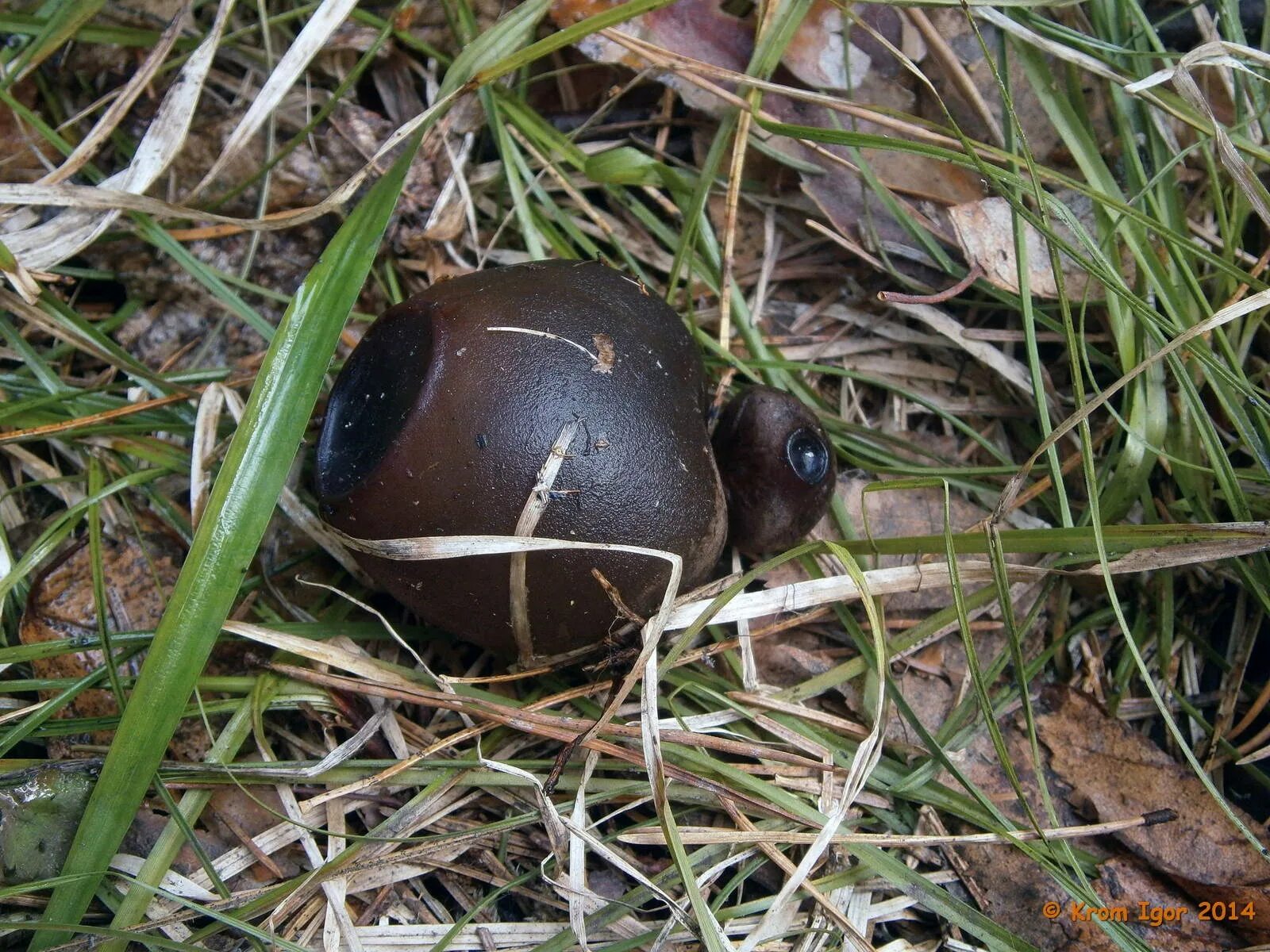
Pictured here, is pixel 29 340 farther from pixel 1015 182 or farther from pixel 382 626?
pixel 1015 182

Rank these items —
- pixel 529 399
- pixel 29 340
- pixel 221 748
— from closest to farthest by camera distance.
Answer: pixel 529 399 → pixel 221 748 → pixel 29 340

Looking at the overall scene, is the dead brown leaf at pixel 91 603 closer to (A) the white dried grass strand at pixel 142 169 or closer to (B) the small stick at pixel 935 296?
(A) the white dried grass strand at pixel 142 169

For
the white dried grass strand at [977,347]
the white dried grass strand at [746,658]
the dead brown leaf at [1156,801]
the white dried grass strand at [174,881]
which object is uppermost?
the white dried grass strand at [977,347]

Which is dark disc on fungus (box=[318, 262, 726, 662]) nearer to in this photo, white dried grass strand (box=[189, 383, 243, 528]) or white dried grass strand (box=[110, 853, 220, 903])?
white dried grass strand (box=[189, 383, 243, 528])

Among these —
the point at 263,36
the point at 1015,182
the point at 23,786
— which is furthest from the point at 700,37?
the point at 23,786

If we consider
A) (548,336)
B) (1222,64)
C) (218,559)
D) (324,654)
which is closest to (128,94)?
(218,559)

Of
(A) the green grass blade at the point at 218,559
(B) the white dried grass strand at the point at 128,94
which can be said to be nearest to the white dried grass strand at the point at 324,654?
(A) the green grass blade at the point at 218,559
